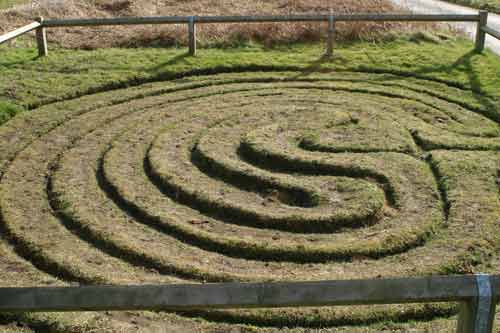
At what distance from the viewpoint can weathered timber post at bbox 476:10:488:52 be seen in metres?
17.5

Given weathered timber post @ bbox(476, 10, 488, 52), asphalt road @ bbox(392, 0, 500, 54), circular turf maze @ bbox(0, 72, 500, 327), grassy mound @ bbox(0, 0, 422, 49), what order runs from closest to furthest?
circular turf maze @ bbox(0, 72, 500, 327) → weathered timber post @ bbox(476, 10, 488, 52) → grassy mound @ bbox(0, 0, 422, 49) → asphalt road @ bbox(392, 0, 500, 54)

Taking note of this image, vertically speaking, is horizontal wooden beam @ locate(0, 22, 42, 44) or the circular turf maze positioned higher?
horizontal wooden beam @ locate(0, 22, 42, 44)

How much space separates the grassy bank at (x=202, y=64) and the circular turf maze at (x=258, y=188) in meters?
0.84

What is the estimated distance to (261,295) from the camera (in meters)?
4.69

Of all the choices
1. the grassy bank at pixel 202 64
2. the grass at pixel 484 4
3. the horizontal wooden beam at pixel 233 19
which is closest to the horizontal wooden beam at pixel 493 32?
the horizontal wooden beam at pixel 233 19

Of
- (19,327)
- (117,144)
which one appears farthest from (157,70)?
(19,327)

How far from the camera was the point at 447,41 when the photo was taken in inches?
767

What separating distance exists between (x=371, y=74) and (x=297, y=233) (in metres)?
8.45

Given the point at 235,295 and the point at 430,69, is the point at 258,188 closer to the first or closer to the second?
the point at 235,295

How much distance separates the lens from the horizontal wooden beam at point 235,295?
4.68 m

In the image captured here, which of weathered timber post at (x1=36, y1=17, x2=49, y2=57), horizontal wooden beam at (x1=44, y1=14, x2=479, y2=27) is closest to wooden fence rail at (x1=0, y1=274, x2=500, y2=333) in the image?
horizontal wooden beam at (x1=44, y1=14, x2=479, y2=27)

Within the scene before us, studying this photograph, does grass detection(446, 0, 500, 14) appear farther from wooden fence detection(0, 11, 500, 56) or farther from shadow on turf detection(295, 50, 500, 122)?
shadow on turf detection(295, 50, 500, 122)

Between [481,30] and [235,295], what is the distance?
15.1m

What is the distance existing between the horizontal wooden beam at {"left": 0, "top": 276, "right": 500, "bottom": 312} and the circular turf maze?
2381mm
